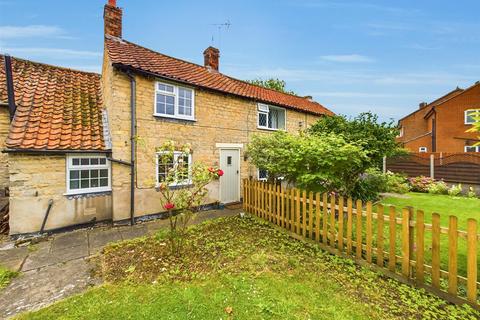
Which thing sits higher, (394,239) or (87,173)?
(87,173)

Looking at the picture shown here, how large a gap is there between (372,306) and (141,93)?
28.8 ft

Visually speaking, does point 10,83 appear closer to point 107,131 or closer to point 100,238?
point 107,131

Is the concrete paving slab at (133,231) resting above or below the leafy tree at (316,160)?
below

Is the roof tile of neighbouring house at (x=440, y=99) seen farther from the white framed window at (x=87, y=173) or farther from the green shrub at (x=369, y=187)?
the white framed window at (x=87, y=173)

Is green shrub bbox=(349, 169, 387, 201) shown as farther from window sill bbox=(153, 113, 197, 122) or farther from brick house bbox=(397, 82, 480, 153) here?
brick house bbox=(397, 82, 480, 153)

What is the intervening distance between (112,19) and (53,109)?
4.85 m

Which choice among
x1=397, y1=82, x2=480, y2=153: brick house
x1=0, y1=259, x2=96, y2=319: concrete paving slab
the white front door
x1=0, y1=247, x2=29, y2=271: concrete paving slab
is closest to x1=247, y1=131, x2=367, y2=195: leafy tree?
the white front door

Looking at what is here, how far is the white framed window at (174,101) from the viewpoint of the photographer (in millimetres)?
8453

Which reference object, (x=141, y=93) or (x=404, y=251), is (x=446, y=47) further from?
(x=141, y=93)

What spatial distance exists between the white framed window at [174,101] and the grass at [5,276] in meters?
5.79

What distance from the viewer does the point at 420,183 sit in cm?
1311

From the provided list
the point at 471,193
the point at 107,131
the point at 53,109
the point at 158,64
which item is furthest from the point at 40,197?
the point at 471,193

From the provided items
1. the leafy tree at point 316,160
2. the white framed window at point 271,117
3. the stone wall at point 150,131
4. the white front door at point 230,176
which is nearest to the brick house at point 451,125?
the white framed window at point 271,117

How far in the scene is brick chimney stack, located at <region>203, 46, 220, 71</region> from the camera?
12.9m
